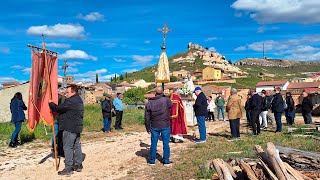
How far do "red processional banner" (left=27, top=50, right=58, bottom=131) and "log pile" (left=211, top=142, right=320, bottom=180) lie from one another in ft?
16.5

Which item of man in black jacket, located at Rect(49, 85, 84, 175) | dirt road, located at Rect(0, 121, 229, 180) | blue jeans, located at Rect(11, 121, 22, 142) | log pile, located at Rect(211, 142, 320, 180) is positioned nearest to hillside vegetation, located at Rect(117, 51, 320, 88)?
dirt road, located at Rect(0, 121, 229, 180)

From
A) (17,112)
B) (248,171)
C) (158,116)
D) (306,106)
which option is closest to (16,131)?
(17,112)

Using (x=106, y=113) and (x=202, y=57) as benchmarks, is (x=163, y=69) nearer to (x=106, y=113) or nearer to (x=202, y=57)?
(x=106, y=113)

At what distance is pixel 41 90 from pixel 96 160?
2.47 metres

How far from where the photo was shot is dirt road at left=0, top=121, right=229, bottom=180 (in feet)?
28.2

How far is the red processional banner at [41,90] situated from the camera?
9414 millimetres

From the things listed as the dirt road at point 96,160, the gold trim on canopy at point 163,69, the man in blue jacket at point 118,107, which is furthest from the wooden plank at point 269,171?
the man in blue jacket at point 118,107

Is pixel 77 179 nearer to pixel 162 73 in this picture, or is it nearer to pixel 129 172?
pixel 129 172

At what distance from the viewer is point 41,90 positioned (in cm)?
963

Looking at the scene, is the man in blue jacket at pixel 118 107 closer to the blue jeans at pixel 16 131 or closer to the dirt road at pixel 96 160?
the dirt road at pixel 96 160

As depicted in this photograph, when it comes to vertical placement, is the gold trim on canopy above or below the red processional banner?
above

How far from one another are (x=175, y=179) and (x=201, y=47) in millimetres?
175221

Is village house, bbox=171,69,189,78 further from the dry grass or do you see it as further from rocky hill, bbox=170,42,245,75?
the dry grass

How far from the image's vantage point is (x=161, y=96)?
9.24 meters
